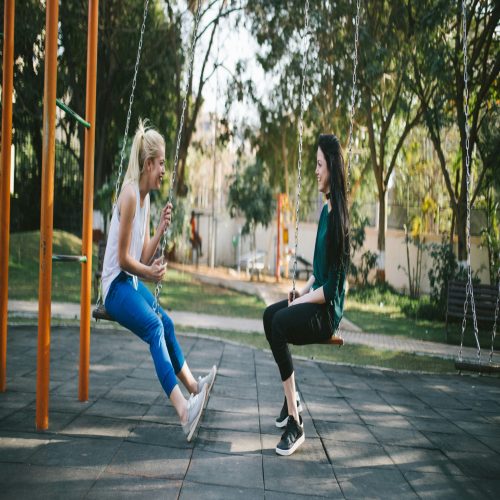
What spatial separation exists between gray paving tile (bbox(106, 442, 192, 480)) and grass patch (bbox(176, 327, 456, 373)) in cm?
360

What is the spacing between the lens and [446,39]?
11.7 metres

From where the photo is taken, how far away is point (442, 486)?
289 cm

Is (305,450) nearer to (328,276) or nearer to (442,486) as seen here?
(442,486)

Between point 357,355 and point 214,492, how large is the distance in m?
4.74

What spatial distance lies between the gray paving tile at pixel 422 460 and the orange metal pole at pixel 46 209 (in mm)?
1998

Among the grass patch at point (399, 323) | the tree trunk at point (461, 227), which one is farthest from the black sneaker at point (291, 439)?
the tree trunk at point (461, 227)

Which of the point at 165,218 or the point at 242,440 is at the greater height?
the point at 165,218

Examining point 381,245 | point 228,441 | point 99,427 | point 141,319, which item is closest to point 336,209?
point 141,319

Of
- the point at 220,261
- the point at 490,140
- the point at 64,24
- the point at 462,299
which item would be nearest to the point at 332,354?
the point at 462,299

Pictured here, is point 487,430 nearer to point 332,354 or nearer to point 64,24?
point 332,354

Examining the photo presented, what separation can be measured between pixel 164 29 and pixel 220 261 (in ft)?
32.5

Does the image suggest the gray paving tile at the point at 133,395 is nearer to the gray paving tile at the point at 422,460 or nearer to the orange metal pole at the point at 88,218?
the orange metal pole at the point at 88,218

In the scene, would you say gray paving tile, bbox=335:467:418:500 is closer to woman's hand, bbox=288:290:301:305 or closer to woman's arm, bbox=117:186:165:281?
woman's hand, bbox=288:290:301:305

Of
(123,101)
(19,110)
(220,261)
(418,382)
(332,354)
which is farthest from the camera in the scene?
(220,261)
